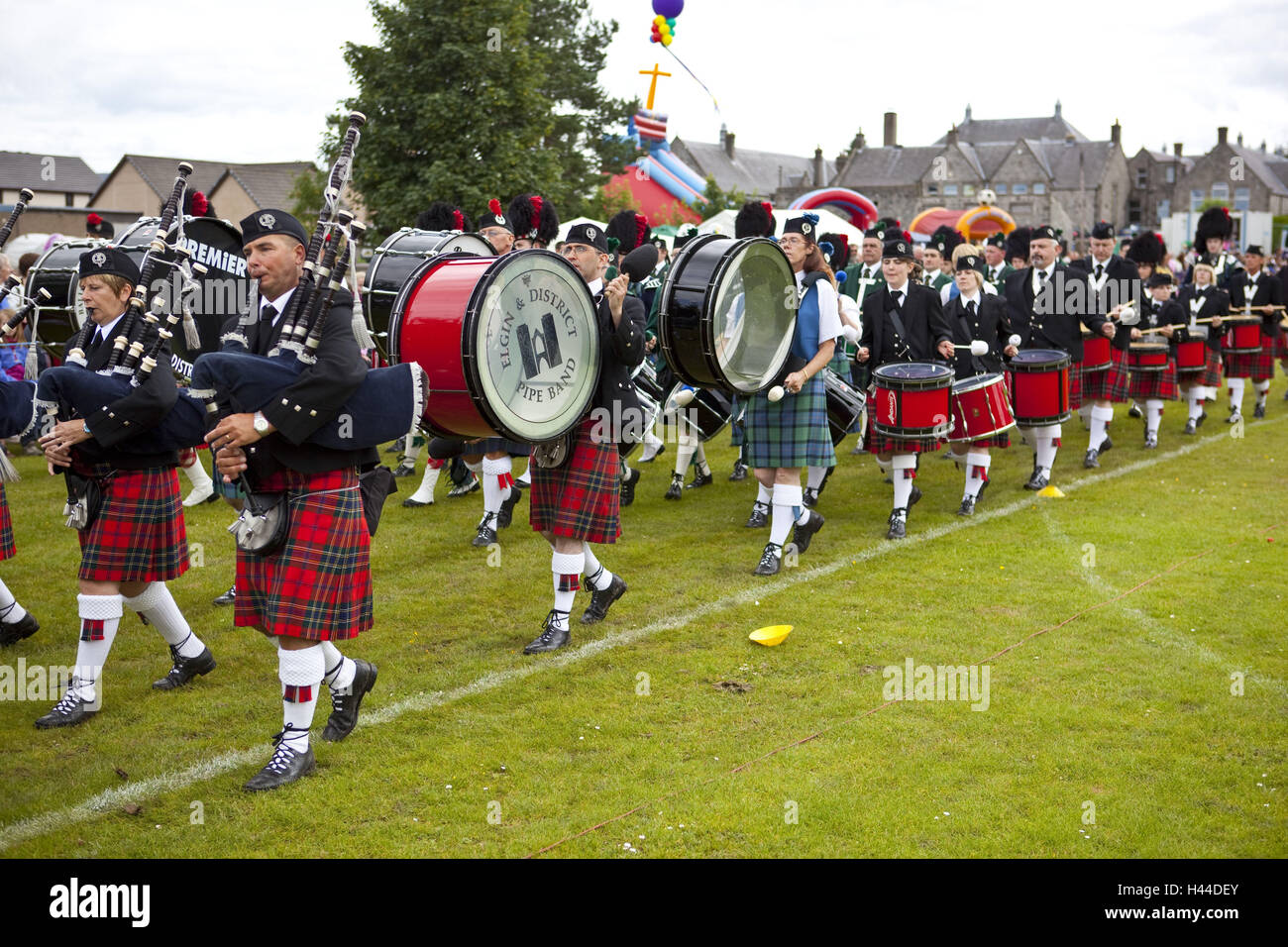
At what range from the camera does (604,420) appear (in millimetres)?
5141

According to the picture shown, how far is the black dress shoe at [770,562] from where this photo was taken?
635 centimetres

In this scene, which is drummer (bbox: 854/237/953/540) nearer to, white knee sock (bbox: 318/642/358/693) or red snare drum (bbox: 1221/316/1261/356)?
white knee sock (bbox: 318/642/358/693)

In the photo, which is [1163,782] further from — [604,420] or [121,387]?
[121,387]

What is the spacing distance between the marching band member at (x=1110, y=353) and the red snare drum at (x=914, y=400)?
10.3 ft

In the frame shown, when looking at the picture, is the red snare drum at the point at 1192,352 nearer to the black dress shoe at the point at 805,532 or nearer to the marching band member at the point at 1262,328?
the marching band member at the point at 1262,328

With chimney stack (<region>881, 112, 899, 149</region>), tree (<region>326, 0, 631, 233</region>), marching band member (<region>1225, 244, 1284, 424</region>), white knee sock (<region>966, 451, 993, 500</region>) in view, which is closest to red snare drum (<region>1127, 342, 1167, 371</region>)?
marching band member (<region>1225, 244, 1284, 424</region>)

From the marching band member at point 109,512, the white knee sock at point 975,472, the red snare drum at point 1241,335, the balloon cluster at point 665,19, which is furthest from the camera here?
the balloon cluster at point 665,19

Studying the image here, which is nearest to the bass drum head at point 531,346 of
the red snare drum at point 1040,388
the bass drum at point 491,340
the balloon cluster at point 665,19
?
the bass drum at point 491,340

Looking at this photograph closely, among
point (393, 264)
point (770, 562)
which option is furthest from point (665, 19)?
point (770, 562)

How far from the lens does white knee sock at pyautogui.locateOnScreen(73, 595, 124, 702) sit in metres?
4.34

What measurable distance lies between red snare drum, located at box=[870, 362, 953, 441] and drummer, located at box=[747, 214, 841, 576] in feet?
2.15

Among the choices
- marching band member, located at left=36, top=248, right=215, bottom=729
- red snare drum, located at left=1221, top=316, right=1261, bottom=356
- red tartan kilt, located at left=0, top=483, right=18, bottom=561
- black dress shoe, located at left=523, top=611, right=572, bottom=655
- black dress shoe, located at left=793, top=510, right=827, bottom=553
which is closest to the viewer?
marching band member, located at left=36, top=248, right=215, bottom=729

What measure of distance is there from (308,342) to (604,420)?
1825mm

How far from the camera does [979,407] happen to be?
294 inches
